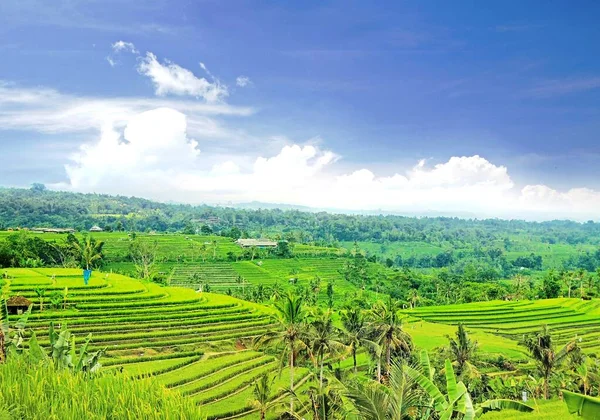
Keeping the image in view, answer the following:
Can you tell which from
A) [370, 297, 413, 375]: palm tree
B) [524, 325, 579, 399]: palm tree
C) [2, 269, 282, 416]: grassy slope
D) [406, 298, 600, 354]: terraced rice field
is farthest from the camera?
[406, 298, 600, 354]: terraced rice field

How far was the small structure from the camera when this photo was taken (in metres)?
32.6

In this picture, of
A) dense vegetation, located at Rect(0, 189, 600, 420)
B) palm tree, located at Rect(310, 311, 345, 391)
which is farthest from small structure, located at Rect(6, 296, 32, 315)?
palm tree, located at Rect(310, 311, 345, 391)

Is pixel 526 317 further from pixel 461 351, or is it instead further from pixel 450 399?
pixel 450 399

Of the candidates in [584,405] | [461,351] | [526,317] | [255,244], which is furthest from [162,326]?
[255,244]

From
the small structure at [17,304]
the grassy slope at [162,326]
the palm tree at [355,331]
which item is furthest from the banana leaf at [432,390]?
the small structure at [17,304]

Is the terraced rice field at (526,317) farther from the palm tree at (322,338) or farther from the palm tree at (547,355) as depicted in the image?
the palm tree at (322,338)

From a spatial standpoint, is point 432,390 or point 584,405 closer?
point 584,405

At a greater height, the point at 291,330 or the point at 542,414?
the point at 291,330

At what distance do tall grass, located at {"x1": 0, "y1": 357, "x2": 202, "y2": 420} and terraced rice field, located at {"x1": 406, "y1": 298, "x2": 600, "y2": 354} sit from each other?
43.9 meters

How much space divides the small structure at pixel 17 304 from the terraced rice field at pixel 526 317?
41552 millimetres

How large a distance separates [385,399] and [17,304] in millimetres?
33313

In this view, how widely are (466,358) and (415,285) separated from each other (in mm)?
61011

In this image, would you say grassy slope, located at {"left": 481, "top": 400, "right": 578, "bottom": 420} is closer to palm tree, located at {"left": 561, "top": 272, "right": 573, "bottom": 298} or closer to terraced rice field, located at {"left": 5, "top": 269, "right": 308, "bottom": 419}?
terraced rice field, located at {"left": 5, "top": 269, "right": 308, "bottom": 419}

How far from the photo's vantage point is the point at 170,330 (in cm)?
3594
